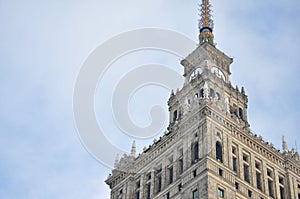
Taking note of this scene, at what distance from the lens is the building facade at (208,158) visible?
86188 mm

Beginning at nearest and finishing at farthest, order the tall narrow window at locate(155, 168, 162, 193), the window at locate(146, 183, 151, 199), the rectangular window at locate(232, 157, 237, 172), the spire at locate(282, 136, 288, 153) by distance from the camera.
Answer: the rectangular window at locate(232, 157, 237, 172), the tall narrow window at locate(155, 168, 162, 193), the window at locate(146, 183, 151, 199), the spire at locate(282, 136, 288, 153)

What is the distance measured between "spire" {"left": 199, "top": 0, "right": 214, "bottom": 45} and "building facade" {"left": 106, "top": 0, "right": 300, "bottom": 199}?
7657mm

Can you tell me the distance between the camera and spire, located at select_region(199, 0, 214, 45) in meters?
116

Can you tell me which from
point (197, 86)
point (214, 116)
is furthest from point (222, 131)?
point (197, 86)

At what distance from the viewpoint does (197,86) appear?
104m

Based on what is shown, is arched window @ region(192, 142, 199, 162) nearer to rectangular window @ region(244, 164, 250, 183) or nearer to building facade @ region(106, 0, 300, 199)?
building facade @ region(106, 0, 300, 199)

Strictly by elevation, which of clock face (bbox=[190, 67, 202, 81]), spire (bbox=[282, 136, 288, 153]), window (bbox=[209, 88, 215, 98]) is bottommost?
spire (bbox=[282, 136, 288, 153])

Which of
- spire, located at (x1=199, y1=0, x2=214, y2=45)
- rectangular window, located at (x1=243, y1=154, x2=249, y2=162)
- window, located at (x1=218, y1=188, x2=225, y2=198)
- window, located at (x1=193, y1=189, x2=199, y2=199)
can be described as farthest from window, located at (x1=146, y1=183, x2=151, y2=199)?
spire, located at (x1=199, y1=0, x2=214, y2=45)

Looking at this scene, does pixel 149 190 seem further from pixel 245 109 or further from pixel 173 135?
pixel 245 109

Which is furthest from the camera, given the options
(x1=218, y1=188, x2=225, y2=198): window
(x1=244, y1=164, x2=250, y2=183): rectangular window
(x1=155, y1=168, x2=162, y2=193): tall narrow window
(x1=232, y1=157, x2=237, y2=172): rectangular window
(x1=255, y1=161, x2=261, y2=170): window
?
(x1=255, y1=161, x2=261, y2=170): window

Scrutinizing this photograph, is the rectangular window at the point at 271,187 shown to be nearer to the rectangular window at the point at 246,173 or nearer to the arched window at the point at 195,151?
the rectangular window at the point at 246,173

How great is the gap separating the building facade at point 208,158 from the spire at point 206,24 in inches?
301

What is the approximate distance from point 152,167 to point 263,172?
15.1 meters

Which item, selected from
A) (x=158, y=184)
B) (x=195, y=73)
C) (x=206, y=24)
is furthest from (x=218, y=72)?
(x=158, y=184)
